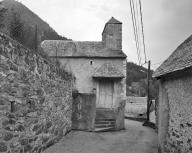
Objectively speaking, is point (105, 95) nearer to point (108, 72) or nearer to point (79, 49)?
point (108, 72)

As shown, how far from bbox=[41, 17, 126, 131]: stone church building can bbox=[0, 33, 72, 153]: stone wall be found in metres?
8.79

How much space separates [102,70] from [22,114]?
12223 mm

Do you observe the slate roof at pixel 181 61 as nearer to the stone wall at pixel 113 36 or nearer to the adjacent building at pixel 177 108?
the adjacent building at pixel 177 108

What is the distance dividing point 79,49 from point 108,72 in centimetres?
381

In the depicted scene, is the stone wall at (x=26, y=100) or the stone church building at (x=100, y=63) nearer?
the stone wall at (x=26, y=100)

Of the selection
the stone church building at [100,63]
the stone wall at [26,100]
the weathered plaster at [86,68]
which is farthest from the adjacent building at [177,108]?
the weathered plaster at [86,68]

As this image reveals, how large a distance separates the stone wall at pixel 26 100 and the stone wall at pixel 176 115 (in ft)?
12.7

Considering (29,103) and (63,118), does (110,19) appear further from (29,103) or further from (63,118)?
(29,103)

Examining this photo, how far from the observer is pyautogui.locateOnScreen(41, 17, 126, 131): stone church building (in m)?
16.0

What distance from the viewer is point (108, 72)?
15805 mm

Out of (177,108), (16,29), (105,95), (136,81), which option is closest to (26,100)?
(16,29)

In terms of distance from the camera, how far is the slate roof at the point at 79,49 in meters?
16.9

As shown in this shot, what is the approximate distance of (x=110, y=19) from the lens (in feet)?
60.7

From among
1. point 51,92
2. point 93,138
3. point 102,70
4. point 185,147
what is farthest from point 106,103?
point 185,147
